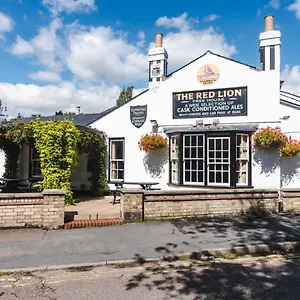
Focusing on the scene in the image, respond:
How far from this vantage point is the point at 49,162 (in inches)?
393

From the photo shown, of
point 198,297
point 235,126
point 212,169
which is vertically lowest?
point 198,297

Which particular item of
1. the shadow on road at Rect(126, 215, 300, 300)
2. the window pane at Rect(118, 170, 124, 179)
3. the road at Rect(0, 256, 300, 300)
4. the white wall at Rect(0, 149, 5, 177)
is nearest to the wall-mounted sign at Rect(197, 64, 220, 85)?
the window pane at Rect(118, 170, 124, 179)

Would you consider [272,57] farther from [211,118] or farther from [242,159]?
[242,159]

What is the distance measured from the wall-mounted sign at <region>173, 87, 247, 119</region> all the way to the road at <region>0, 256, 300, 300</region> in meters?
7.63

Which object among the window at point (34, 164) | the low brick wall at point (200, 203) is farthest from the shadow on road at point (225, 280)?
the window at point (34, 164)

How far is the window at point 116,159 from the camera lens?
1379cm

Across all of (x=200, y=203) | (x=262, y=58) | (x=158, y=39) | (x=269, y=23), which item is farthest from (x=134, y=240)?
(x=269, y=23)

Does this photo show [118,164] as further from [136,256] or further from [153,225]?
[136,256]

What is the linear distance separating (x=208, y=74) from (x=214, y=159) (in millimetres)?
3805

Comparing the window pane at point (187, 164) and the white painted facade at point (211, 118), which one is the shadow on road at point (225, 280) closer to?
the white painted facade at point (211, 118)

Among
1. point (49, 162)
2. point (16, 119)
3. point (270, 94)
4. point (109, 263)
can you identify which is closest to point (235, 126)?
point (270, 94)

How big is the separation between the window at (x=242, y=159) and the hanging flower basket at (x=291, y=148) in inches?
56.3

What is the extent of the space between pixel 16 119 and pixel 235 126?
35.8ft

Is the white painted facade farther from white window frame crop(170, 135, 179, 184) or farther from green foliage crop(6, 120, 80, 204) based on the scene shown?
green foliage crop(6, 120, 80, 204)
